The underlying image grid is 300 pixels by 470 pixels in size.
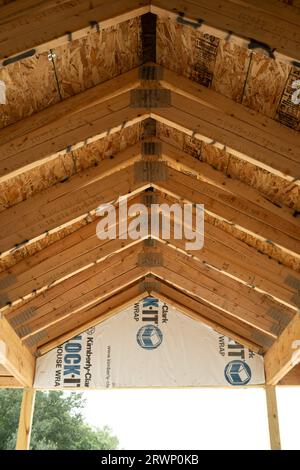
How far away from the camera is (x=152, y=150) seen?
504cm

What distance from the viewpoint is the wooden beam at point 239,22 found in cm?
312

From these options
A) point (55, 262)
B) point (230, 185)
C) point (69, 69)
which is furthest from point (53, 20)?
point (55, 262)

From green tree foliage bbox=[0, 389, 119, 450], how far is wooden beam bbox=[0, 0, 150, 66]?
14.7 metres

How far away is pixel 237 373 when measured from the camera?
26.1 ft

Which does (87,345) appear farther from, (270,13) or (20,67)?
(270,13)

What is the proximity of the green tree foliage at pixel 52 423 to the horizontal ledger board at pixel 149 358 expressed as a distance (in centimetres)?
894

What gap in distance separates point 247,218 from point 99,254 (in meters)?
1.97

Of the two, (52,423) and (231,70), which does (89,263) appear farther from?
(52,423)

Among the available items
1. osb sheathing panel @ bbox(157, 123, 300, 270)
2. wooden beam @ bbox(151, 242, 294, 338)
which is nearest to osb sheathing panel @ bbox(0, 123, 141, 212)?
osb sheathing panel @ bbox(157, 123, 300, 270)

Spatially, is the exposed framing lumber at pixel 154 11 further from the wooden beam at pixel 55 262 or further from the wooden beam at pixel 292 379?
the wooden beam at pixel 292 379

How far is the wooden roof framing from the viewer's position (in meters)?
3.23

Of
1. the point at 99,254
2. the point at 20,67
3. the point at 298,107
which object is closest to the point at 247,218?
the point at 298,107

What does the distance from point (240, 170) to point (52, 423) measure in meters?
14.2

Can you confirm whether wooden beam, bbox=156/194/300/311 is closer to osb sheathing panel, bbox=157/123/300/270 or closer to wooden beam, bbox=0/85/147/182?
osb sheathing panel, bbox=157/123/300/270
